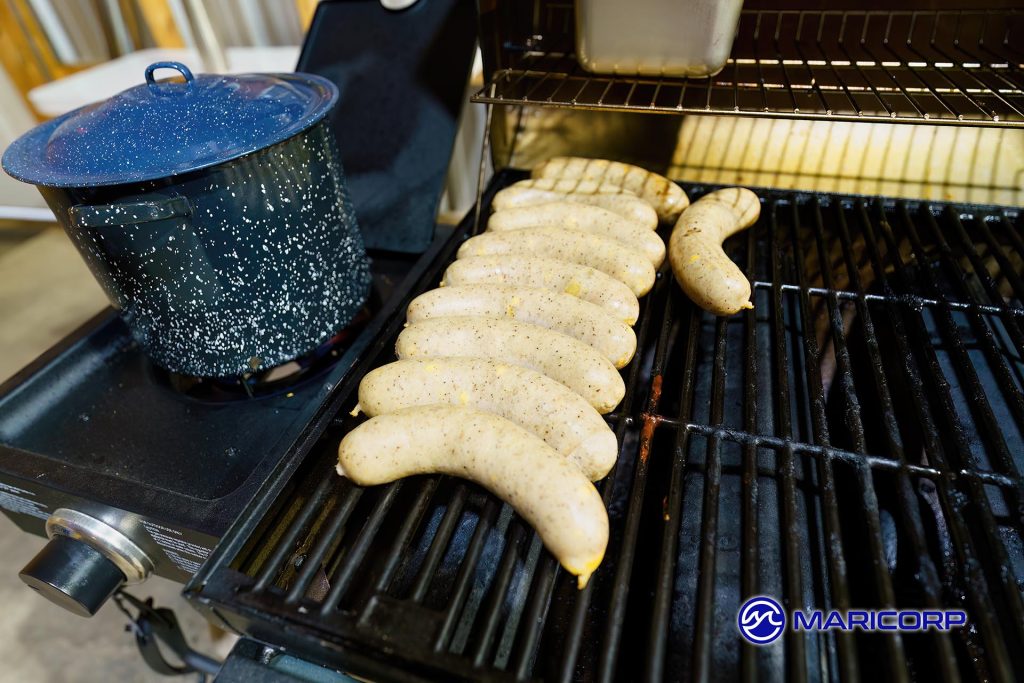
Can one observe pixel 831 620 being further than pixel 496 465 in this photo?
No

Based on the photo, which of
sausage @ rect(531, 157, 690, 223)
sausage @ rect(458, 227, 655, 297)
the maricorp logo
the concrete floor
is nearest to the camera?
the maricorp logo

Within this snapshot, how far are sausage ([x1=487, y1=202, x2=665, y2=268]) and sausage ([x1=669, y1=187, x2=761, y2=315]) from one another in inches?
2.1

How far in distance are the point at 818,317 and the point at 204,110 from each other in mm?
1620

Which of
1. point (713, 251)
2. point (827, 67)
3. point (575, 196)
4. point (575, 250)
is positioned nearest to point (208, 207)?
point (575, 250)

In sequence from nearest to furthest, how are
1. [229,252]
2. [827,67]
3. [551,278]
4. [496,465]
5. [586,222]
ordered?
[496,465], [229,252], [551,278], [586,222], [827,67]

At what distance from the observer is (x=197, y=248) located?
1075mm

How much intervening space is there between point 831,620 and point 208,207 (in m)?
1.27

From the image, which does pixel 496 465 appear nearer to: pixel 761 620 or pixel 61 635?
pixel 761 620

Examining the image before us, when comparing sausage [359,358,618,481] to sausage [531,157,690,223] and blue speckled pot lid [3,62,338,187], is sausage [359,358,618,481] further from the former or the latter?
sausage [531,157,690,223]

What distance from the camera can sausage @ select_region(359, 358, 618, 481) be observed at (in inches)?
36.3

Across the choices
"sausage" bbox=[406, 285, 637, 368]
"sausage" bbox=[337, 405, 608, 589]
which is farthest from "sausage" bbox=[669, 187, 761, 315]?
"sausage" bbox=[337, 405, 608, 589]


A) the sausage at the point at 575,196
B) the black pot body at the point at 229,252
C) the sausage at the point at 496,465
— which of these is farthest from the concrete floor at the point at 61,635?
the sausage at the point at 575,196

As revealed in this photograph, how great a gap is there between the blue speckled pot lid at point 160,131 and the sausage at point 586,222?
1.69 feet

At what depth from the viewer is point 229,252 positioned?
3.64ft
